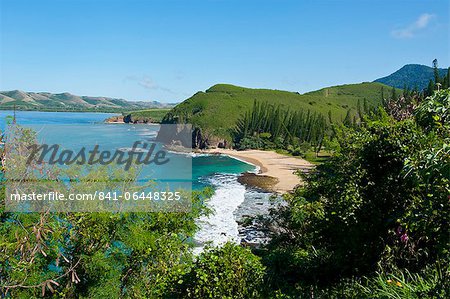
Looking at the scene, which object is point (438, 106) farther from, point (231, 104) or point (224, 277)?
point (231, 104)

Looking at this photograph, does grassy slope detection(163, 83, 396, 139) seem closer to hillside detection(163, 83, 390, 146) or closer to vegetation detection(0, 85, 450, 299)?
hillside detection(163, 83, 390, 146)

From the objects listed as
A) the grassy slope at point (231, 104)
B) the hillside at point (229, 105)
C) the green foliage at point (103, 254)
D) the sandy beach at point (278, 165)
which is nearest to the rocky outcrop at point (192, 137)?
the hillside at point (229, 105)

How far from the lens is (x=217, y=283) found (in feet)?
20.1

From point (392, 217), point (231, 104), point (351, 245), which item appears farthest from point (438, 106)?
point (231, 104)

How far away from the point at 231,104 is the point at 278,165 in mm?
62718

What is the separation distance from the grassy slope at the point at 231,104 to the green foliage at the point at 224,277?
292 ft

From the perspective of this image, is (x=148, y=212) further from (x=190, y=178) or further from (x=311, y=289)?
(x=190, y=178)

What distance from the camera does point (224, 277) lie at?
20.5 feet

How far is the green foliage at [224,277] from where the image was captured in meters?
6.16

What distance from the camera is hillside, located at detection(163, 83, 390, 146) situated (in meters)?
105

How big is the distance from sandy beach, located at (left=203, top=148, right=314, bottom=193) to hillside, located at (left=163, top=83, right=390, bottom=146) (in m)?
15.7

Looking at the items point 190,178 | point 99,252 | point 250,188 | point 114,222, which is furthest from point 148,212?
point 190,178

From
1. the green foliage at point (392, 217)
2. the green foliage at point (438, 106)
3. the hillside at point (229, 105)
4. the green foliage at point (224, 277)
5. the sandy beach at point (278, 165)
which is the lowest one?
the sandy beach at point (278, 165)

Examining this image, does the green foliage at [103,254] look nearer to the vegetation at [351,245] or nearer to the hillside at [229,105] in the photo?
the vegetation at [351,245]
